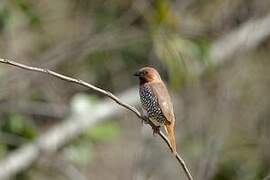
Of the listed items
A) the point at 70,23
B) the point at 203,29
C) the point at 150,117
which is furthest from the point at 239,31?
the point at 150,117

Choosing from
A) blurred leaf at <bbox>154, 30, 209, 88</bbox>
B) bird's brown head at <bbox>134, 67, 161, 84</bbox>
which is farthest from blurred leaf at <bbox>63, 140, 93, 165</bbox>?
bird's brown head at <bbox>134, 67, 161, 84</bbox>

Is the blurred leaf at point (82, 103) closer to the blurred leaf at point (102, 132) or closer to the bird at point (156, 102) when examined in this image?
the blurred leaf at point (102, 132)

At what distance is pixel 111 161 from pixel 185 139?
196cm

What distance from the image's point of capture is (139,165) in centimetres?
666

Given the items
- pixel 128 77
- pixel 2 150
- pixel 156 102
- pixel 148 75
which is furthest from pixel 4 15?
pixel 156 102

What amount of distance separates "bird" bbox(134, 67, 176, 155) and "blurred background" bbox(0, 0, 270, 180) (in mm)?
1868

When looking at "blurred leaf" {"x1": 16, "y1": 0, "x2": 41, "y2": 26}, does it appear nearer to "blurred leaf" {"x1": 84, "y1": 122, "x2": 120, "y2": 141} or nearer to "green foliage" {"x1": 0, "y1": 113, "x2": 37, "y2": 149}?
"green foliage" {"x1": 0, "y1": 113, "x2": 37, "y2": 149}

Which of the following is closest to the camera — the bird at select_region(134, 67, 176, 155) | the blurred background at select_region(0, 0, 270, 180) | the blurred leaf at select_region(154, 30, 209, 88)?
the bird at select_region(134, 67, 176, 155)

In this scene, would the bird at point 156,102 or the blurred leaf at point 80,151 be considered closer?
the bird at point 156,102

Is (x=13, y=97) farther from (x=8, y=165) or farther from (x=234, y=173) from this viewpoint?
(x=234, y=173)

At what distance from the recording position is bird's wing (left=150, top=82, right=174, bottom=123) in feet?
14.4

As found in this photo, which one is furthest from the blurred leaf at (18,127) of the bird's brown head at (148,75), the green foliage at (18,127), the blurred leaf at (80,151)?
the bird's brown head at (148,75)

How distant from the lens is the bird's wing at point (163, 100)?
440 centimetres

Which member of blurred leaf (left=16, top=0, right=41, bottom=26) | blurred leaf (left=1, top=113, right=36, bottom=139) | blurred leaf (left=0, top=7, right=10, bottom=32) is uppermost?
blurred leaf (left=16, top=0, right=41, bottom=26)
